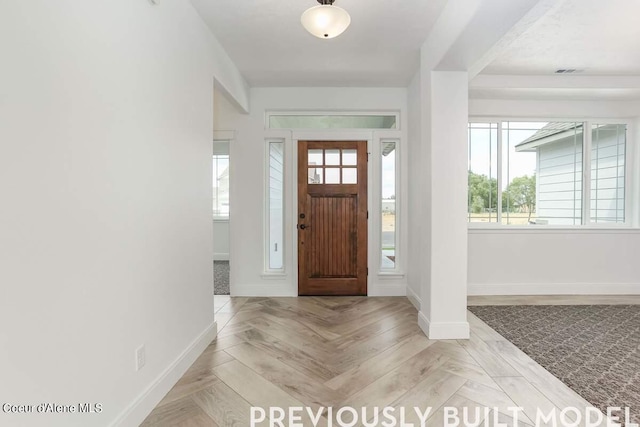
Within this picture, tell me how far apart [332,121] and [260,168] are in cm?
111

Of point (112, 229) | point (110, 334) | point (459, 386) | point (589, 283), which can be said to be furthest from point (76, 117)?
point (589, 283)

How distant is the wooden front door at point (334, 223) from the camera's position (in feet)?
13.1

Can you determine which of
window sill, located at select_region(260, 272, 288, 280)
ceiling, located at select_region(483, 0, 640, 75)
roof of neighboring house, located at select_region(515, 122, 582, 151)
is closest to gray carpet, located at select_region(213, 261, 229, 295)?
window sill, located at select_region(260, 272, 288, 280)

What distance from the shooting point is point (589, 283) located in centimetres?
404

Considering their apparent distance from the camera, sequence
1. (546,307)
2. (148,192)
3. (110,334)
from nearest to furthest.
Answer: (110,334), (148,192), (546,307)

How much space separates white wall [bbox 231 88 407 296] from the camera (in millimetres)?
3941

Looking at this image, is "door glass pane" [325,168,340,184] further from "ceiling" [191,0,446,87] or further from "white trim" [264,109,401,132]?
"ceiling" [191,0,446,87]

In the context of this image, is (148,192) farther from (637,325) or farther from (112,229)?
(637,325)

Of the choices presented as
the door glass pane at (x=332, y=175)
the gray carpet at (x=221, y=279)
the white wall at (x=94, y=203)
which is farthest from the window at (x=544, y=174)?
the white wall at (x=94, y=203)

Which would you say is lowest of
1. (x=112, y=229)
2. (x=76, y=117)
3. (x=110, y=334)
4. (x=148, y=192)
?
(x=110, y=334)

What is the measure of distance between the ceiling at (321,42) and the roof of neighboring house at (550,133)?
186 cm

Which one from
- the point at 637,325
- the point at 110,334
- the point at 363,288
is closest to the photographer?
the point at 110,334

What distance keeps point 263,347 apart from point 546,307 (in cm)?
316

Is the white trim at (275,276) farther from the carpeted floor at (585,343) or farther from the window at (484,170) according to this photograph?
the window at (484,170)
